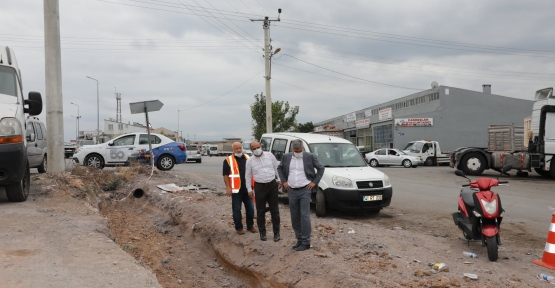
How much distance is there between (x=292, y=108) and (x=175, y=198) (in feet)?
137

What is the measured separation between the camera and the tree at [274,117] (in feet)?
160

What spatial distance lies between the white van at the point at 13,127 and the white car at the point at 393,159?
81.1 ft

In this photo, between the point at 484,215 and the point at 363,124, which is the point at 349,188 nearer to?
the point at 484,215

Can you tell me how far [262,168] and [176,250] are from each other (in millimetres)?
2818

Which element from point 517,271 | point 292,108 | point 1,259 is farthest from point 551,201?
point 292,108

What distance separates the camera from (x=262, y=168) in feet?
22.2

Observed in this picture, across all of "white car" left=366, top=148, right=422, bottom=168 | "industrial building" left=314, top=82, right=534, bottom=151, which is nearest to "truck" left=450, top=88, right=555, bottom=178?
"white car" left=366, top=148, right=422, bottom=168

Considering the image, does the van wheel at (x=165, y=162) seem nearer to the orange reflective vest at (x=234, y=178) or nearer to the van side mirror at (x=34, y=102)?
the van side mirror at (x=34, y=102)

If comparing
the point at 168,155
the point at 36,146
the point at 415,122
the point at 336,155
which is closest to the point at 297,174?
the point at 336,155

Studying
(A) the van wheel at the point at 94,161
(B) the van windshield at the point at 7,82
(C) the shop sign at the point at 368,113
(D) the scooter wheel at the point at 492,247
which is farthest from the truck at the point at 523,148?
(C) the shop sign at the point at 368,113

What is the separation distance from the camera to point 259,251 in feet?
21.9

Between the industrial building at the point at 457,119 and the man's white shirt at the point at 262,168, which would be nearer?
the man's white shirt at the point at 262,168

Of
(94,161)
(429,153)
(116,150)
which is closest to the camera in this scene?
(94,161)

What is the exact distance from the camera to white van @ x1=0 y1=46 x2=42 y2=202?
26.3ft
